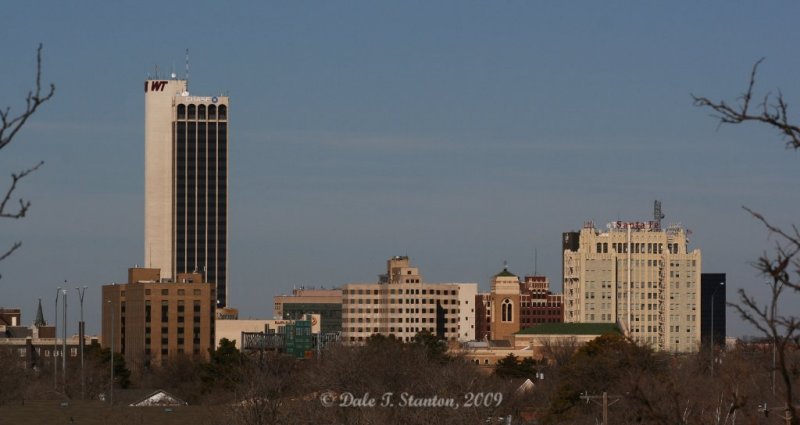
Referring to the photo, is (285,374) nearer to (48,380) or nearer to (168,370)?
(48,380)

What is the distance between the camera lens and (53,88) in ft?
39.5

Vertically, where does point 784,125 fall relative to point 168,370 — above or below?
above

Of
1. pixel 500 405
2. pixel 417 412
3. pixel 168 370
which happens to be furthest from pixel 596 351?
pixel 168 370

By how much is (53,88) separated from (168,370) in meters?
174

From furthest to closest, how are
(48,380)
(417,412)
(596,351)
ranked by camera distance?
(48,380)
(596,351)
(417,412)

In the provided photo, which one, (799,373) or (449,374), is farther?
(449,374)

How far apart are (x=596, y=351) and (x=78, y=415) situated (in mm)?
46898

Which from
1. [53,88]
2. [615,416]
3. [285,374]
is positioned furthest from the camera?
[285,374]

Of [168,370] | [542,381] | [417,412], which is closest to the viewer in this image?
[417,412]

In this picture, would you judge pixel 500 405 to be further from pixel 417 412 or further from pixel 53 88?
pixel 53 88

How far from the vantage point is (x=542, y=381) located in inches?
5492

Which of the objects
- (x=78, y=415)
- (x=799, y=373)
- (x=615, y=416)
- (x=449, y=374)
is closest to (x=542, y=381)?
(x=449, y=374)

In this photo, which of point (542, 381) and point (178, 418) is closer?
point (178, 418)

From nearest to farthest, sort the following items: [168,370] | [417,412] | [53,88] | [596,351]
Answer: [53,88] → [417,412] → [596,351] → [168,370]
